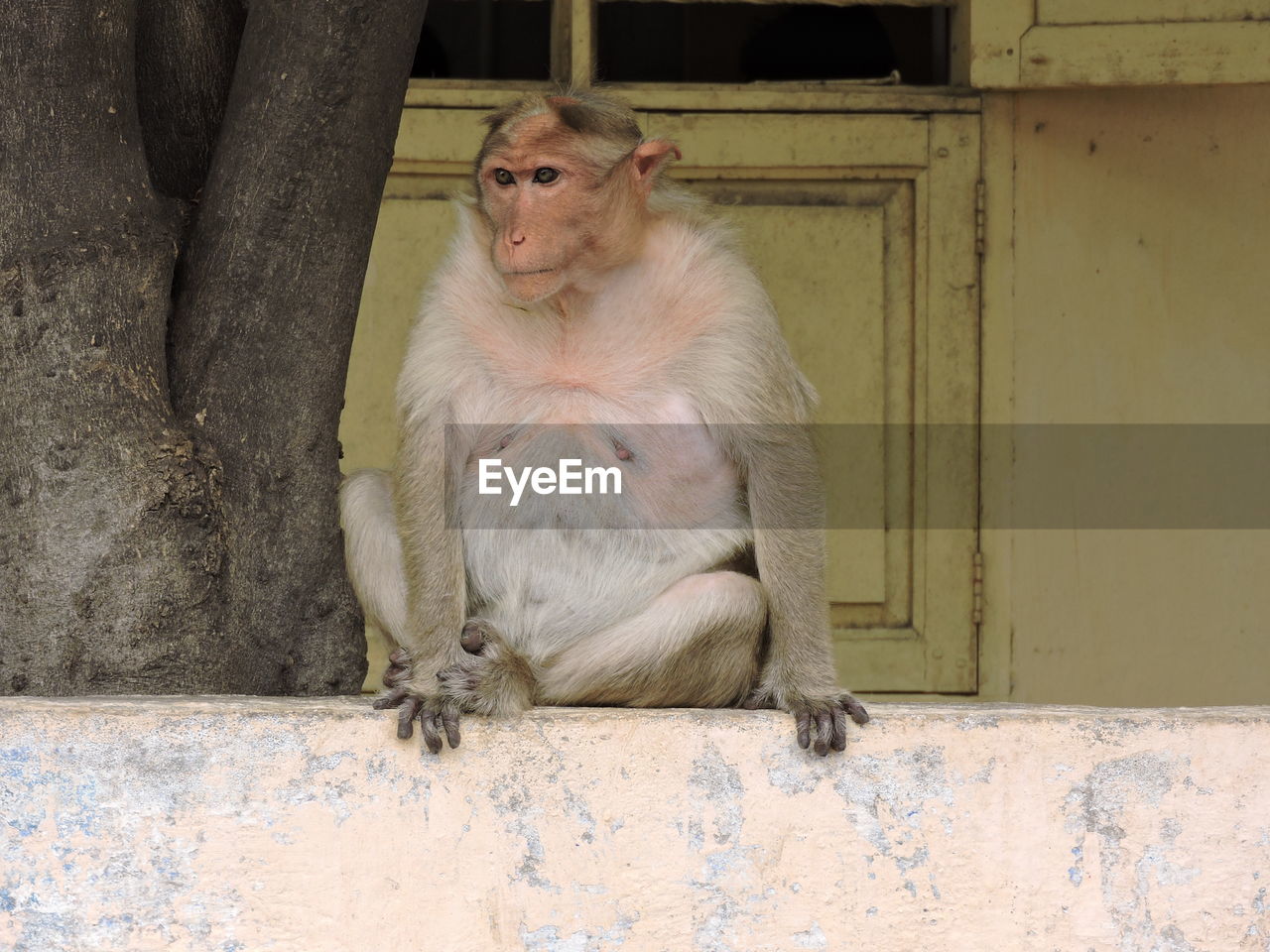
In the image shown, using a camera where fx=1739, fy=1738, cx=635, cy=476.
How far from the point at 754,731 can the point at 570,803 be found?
1.10ft

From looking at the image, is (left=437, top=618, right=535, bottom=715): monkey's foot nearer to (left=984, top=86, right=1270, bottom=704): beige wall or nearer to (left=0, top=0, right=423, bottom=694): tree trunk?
(left=0, top=0, right=423, bottom=694): tree trunk

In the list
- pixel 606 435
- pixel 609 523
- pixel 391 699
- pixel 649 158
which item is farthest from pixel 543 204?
pixel 391 699

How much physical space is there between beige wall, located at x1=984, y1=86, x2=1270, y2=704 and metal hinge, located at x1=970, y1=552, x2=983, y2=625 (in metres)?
0.04

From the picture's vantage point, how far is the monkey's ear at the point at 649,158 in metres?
3.36

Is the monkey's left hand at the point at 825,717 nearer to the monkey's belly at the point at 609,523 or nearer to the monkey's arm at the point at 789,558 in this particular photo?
the monkey's arm at the point at 789,558

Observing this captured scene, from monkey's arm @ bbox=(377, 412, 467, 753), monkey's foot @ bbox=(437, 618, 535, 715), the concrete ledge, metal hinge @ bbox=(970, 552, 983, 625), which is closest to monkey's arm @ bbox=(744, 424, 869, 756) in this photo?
the concrete ledge

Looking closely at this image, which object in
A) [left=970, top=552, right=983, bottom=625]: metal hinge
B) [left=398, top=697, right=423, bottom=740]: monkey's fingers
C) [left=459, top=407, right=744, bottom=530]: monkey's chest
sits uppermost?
[left=459, top=407, right=744, bottom=530]: monkey's chest

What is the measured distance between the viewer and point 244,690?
3.28m

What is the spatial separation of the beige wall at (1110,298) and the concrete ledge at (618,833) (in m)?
2.28

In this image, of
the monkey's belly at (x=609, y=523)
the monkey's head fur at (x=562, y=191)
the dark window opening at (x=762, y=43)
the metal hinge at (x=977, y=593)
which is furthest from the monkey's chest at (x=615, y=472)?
the dark window opening at (x=762, y=43)

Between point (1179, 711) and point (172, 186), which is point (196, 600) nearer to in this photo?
point (172, 186)

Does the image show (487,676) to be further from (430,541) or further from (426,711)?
(430,541)

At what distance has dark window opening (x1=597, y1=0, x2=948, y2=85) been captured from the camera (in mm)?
6027

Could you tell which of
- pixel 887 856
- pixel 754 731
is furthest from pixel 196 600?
pixel 887 856
